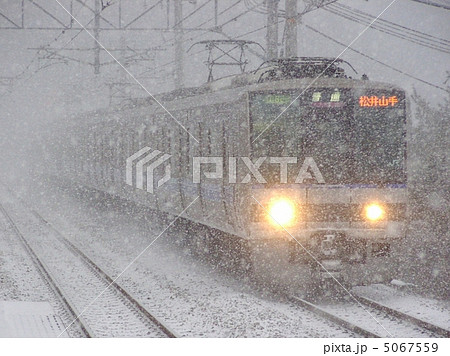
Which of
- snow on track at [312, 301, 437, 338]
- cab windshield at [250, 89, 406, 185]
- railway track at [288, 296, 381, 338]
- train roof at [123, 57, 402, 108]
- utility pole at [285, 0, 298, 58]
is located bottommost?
snow on track at [312, 301, 437, 338]

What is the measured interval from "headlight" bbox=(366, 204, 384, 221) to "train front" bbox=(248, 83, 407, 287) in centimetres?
1

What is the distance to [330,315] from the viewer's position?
8.20 meters

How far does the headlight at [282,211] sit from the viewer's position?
30.4 feet

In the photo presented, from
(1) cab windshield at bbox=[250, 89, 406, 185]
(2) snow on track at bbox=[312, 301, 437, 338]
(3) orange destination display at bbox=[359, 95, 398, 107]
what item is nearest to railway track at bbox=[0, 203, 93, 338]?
(2) snow on track at bbox=[312, 301, 437, 338]

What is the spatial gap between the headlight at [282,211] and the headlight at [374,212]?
0.94 metres

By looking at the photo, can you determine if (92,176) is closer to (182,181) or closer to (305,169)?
(182,181)

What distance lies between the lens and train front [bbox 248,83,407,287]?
30.5ft

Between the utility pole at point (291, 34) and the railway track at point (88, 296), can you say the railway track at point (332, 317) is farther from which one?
the utility pole at point (291, 34)

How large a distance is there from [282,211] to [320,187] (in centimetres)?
55

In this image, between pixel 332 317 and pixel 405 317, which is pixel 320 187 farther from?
pixel 405 317

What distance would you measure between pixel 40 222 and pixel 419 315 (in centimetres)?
1332

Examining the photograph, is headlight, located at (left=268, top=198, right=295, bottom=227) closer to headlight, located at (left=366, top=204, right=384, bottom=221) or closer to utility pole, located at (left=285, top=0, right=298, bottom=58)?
headlight, located at (left=366, top=204, right=384, bottom=221)

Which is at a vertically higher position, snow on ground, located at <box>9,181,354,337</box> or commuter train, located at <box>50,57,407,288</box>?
commuter train, located at <box>50,57,407,288</box>

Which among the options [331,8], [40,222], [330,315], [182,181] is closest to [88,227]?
[40,222]
